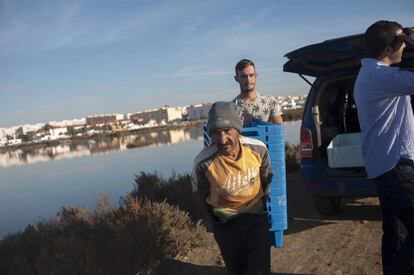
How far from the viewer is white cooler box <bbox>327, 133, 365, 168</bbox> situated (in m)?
4.96

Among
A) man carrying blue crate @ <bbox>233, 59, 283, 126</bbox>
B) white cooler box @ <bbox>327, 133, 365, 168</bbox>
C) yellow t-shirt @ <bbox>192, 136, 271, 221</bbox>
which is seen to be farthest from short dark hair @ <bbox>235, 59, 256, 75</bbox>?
yellow t-shirt @ <bbox>192, 136, 271, 221</bbox>

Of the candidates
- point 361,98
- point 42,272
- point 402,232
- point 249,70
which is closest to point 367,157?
point 361,98

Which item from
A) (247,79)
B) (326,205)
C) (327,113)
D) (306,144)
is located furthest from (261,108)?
(326,205)

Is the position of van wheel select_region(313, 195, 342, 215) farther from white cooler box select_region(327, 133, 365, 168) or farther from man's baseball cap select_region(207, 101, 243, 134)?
man's baseball cap select_region(207, 101, 243, 134)

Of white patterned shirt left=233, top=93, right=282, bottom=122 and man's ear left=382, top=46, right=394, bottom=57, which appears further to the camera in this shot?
white patterned shirt left=233, top=93, right=282, bottom=122

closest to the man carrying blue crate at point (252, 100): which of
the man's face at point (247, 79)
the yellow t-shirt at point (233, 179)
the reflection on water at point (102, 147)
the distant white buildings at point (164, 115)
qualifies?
the man's face at point (247, 79)

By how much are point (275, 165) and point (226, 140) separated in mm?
1266

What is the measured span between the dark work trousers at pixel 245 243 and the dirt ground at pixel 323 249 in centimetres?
142

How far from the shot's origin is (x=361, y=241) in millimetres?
4598

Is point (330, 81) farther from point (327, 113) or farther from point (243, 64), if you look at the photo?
point (243, 64)

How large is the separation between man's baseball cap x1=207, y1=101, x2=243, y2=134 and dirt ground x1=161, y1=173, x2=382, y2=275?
6.52 ft

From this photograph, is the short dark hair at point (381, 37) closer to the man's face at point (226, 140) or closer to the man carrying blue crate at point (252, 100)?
the man's face at point (226, 140)

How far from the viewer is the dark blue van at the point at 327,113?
4.55 m

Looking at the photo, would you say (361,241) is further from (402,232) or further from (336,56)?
(336,56)
